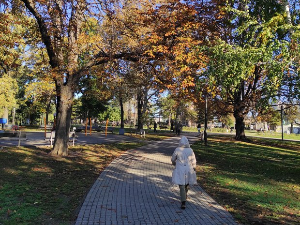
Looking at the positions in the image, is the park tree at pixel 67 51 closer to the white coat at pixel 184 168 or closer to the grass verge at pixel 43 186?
the grass verge at pixel 43 186

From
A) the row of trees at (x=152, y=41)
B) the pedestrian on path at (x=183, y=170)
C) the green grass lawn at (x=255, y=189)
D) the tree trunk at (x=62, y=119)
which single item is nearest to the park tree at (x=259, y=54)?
the row of trees at (x=152, y=41)

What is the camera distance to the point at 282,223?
15.5ft

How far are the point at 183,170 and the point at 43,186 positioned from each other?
3611 mm

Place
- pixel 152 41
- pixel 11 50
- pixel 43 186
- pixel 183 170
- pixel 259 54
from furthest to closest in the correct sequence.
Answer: pixel 11 50 < pixel 152 41 < pixel 259 54 < pixel 43 186 < pixel 183 170

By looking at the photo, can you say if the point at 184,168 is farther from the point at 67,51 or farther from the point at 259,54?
the point at 67,51

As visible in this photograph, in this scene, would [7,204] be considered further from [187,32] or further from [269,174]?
[187,32]

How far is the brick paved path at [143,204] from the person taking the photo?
15.5 feet

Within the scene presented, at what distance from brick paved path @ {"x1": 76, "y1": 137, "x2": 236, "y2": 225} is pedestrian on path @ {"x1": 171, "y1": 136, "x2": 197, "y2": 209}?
1.37 ft

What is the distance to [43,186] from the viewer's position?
670 centimetres

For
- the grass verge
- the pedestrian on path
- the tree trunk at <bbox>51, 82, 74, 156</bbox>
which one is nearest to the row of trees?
the tree trunk at <bbox>51, 82, 74, 156</bbox>

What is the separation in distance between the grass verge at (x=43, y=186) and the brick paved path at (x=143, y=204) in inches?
13.5

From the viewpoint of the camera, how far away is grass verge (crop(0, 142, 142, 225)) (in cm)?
471

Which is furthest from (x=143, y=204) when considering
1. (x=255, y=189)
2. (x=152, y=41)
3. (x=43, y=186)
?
(x=152, y=41)

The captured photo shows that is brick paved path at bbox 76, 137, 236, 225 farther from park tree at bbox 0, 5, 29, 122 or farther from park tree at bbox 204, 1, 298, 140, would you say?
park tree at bbox 0, 5, 29, 122
